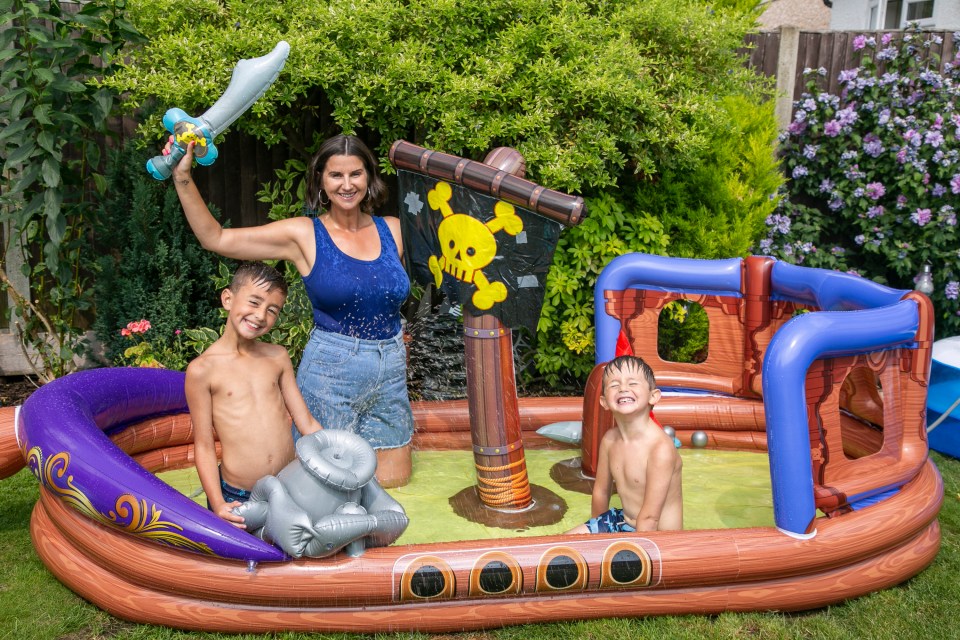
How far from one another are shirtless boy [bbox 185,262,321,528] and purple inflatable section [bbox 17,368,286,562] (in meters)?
0.14

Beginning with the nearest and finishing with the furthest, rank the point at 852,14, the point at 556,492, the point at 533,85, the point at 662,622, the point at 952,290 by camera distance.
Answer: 1. the point at 662,622
2. the point at 556,492
3. the point at 533,85
4. the point at 952,290
5. the point at 852,14

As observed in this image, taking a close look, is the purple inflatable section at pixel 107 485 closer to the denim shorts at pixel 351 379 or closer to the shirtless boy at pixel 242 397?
the shirtless boy at pixel 242 397

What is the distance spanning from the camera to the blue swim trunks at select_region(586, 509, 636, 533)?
3180mm

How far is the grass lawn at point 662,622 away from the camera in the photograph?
113 inches

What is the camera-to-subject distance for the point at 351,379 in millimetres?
3559

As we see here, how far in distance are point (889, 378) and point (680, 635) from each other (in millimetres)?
1375

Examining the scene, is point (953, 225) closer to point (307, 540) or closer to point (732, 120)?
point (732, 120)

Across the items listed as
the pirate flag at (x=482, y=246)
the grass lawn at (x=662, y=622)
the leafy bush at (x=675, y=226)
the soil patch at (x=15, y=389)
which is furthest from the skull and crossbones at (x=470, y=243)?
the soil patch at (x=15, y=389)

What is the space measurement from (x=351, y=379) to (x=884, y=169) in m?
4.92

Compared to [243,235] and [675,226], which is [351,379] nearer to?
[243,235]

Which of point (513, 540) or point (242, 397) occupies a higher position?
point (242, 397)

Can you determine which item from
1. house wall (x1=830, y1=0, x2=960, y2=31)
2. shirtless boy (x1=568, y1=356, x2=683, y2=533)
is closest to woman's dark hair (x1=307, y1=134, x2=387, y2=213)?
shirtless boy (x1=568, y1=356, x2=683, y2=533)

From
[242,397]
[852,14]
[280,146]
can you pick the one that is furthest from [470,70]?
[852,14]

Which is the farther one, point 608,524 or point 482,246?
point 482,246
